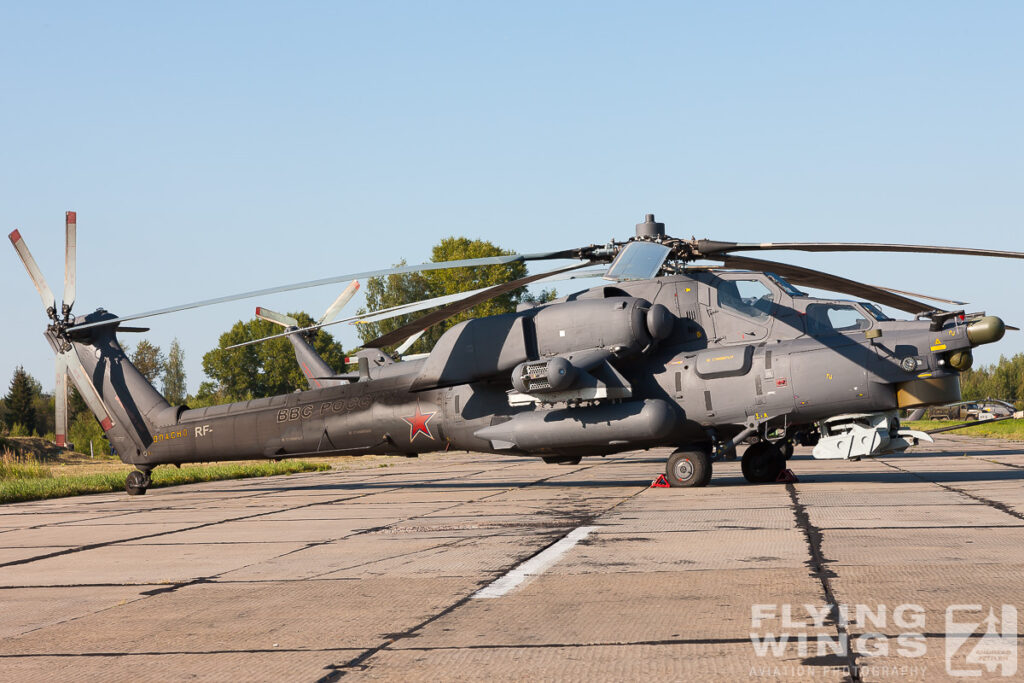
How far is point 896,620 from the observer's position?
5648mm

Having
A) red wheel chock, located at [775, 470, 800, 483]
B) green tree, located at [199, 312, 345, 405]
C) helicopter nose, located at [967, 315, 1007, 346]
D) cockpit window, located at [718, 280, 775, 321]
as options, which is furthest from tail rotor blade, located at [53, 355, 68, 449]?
green tree, located at [199, 312, 345, 405]

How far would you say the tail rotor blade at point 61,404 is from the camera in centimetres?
2039

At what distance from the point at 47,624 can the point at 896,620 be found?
5.75m

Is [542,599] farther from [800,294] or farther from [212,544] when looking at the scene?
[800,294]

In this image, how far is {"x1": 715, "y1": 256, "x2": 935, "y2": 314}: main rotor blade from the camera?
15.3 metres

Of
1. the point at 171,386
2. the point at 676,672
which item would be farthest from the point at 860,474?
the point at 171,386

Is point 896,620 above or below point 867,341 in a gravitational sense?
below

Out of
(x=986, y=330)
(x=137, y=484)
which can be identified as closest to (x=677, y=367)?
(x=986, y=330)

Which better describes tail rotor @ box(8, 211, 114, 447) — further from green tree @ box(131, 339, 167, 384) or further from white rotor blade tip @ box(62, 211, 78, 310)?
green tree @ box(131, 339, 167, 384)

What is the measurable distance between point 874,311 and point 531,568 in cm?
1045

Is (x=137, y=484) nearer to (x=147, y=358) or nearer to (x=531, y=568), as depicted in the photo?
(x=531, y=568)

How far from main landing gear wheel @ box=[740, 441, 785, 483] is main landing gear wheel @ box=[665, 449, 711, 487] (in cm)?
83

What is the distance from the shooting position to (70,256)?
69.4 feet

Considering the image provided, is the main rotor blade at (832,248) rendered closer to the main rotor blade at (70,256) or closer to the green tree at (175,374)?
the main rotor blade at (70,256)
